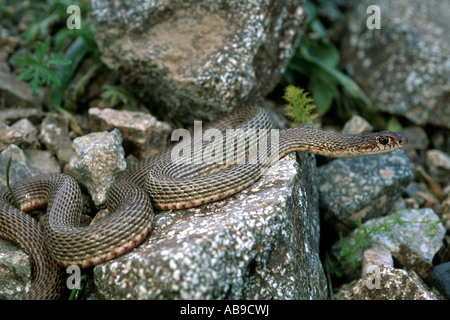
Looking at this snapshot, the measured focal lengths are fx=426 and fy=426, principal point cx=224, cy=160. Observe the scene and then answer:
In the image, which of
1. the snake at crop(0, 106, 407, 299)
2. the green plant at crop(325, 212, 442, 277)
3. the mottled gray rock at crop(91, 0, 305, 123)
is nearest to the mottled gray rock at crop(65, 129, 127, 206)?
the snake at crop(0, 106, 407, 299)

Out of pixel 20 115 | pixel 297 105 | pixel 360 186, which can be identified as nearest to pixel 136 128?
pixel 20 115

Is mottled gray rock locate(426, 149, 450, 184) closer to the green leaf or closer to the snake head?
the green leaf

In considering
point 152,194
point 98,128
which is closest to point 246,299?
point 152,194

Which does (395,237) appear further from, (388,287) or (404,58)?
(404,58)

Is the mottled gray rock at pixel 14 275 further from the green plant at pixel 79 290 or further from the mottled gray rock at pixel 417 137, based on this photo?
the mottled gray rock at pixel 417 137

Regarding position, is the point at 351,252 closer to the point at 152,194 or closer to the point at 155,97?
the point at 152,194
